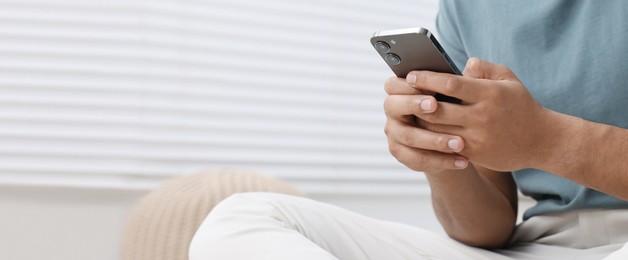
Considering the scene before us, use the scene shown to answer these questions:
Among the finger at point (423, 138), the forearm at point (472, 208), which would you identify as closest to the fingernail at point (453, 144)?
the finger at point (423, 138)

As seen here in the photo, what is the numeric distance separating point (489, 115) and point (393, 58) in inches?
5.7

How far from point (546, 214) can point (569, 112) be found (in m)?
0.18

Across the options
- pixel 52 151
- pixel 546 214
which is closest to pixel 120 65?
pixel 52 151

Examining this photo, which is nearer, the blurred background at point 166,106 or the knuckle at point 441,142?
the knuckle at point 441,142

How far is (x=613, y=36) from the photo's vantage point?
1.12 metres

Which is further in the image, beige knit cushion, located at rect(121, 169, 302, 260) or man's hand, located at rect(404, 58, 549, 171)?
beige knit cushion, located at rect(121, 169, 302, 260)

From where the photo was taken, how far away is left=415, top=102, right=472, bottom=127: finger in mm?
879

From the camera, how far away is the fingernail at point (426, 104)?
2.92 feet

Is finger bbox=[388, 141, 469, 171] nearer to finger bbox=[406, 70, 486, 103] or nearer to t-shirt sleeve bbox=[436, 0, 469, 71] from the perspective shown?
finger bbox=[406, 70, 486, 103]

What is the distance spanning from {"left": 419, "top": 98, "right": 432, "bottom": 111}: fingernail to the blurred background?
1.13 meters

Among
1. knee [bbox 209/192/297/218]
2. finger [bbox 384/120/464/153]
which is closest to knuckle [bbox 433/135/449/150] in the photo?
finger [bbox 384/120/464/153]

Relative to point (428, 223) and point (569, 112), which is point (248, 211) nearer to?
point (569, 112)

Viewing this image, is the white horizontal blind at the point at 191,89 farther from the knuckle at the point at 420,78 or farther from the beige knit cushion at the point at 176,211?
the knuckle at the point at 420,78

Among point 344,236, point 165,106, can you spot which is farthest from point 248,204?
point 165,106
